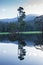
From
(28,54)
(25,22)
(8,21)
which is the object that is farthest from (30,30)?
(28,54)

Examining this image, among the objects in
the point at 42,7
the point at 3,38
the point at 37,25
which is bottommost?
the point at 3,38

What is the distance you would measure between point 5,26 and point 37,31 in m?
1.22

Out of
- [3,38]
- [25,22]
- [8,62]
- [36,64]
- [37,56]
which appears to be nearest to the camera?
[36,64]

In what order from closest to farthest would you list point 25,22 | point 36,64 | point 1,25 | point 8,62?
point 36,64 → point 8,62 → point 1,25 → point 25,22

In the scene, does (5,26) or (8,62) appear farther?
(5,26)

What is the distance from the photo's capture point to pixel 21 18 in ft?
21.7

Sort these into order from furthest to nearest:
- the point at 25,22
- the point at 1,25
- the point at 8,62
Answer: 1. the point at 25,22
2. the point at 1,25
3. the point at 8,62

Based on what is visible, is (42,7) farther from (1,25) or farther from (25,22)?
(1,25)

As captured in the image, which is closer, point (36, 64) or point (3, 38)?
point (36, 64)

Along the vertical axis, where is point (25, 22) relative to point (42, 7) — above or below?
below

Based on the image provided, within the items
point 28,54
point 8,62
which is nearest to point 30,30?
point 28,54

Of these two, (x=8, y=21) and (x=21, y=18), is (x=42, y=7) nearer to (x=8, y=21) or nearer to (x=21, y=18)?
(x=21, y=18)

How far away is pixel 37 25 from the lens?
6.41 m

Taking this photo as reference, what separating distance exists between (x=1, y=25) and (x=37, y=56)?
2.28 metres
